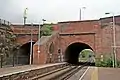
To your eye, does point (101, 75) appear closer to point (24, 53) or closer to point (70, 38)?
point (70, 38)

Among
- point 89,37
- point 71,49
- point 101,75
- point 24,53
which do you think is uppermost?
point 89,37

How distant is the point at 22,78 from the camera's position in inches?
750

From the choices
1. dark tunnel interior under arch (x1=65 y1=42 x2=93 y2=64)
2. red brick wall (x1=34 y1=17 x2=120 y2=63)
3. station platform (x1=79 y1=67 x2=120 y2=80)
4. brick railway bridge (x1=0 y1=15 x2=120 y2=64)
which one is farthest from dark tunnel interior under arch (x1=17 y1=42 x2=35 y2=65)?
station platform (x1=79 y1=67 x2=120 y2=80)

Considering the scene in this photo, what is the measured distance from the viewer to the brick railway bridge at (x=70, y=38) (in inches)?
1834

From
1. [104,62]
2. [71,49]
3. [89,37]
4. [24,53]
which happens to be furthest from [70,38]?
[24,53]

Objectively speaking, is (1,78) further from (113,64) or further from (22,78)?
(113,64)

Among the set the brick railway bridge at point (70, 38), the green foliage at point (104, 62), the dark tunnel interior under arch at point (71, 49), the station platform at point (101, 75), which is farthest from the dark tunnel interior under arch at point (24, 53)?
the station platform at point (101, 75)

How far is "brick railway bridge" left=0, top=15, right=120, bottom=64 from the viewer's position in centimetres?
4659

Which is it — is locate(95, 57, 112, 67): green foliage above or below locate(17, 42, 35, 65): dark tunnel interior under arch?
below

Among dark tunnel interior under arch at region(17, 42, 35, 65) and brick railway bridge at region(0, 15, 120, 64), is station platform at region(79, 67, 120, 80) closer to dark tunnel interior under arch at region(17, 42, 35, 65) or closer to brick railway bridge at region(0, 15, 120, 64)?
brick railway bridge at region(0, 15, 120, 64)

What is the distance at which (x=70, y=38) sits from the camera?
2021 inches

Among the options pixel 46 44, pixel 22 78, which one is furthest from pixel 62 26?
pixel 22 78

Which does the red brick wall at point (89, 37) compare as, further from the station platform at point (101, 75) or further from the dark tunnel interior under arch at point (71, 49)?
the station platform at point (101, 75)

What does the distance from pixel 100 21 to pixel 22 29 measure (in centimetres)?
1733
